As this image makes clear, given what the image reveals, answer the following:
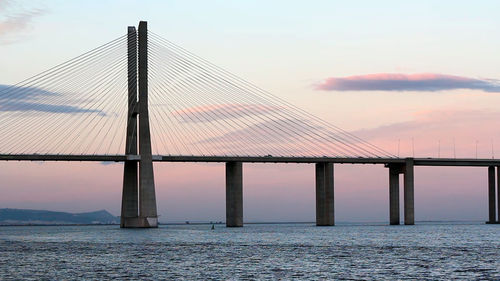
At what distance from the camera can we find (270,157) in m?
137

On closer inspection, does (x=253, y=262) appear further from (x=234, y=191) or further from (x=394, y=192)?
(x=394, y=192)

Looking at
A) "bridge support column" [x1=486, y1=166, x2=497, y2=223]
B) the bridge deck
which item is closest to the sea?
the bridge deck

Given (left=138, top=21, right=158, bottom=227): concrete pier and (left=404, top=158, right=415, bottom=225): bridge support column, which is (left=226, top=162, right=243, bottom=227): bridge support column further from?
(left=404, top=158, right=415, bottom=225): bridge support column

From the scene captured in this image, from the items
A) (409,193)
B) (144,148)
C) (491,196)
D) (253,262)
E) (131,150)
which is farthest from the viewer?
(491,196)

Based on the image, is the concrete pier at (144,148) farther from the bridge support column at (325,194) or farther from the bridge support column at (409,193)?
the bridge support column at (409,193)

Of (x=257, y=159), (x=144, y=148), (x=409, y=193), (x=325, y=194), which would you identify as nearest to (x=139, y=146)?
(x=144, y=148)

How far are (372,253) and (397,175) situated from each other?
3481 inches

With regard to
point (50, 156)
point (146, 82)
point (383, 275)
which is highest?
point (146, 82)

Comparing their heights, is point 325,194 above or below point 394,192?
below

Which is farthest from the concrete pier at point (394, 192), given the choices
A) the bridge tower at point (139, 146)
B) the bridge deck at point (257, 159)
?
the bridge tower at point (139, 146)

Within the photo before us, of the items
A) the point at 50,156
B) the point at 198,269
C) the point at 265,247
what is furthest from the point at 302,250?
the point at 50,156

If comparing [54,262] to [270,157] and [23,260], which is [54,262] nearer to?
[23,260]

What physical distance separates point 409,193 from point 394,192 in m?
4.55

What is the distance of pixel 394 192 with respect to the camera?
161375 mm
